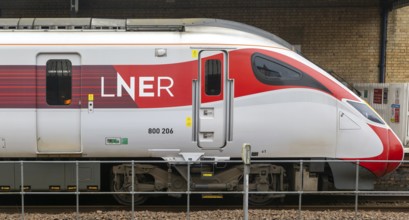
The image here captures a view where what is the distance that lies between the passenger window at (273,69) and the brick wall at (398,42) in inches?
281

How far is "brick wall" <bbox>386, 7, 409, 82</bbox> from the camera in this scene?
45.6 feet

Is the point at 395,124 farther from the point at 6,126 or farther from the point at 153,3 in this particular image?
the point at 6,126

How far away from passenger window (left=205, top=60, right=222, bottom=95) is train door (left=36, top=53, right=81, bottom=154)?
2293mm

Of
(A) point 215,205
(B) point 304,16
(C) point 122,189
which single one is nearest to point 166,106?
(C) point 122,189

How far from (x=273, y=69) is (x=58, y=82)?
12.7 ft

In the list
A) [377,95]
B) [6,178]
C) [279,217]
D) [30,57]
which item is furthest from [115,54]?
[377,95]

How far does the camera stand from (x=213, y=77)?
26.7 feet

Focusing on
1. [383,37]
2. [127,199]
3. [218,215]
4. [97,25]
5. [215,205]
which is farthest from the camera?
[383,37]

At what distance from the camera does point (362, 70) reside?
45.9 ft

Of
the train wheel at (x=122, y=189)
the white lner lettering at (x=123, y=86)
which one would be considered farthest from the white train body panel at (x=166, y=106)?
the train wheel at (x=122, y=189)

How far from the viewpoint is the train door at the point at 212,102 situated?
8078 millimetres

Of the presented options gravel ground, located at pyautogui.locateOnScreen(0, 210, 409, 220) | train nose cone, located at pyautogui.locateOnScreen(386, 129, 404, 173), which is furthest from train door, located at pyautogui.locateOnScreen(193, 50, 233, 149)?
train nose cone, located at pyautogui.locateOnScreen(386, 129, 404, 173)

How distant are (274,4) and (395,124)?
197 inches

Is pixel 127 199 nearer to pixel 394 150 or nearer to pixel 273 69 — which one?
pixel 273 69
